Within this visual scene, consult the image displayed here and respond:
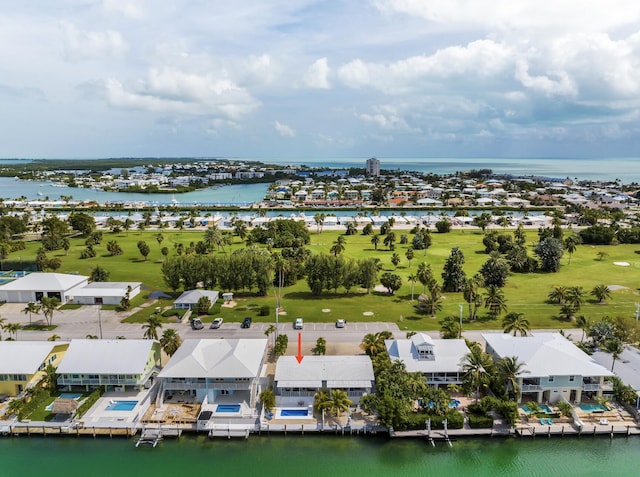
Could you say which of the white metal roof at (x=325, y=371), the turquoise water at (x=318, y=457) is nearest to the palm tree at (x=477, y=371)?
the turquoise water at (x=318, y=457)

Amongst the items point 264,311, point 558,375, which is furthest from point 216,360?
point 558,375

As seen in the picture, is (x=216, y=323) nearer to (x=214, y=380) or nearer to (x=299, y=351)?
(x=299, y=351)

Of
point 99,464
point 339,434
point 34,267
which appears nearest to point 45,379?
point 99,464

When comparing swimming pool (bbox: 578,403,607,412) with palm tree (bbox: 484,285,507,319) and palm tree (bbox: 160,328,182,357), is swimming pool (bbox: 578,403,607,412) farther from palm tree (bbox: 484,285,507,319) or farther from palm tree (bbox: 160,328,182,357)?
palm tree (bbox: 160,328,182,357)

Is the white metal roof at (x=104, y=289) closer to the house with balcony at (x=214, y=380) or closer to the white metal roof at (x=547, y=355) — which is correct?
the house with balcony at (x=214, y=380)

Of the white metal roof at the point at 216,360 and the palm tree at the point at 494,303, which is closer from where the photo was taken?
the white metal roof at the point at 216,360

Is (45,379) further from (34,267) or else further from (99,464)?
Result: (34,267)
